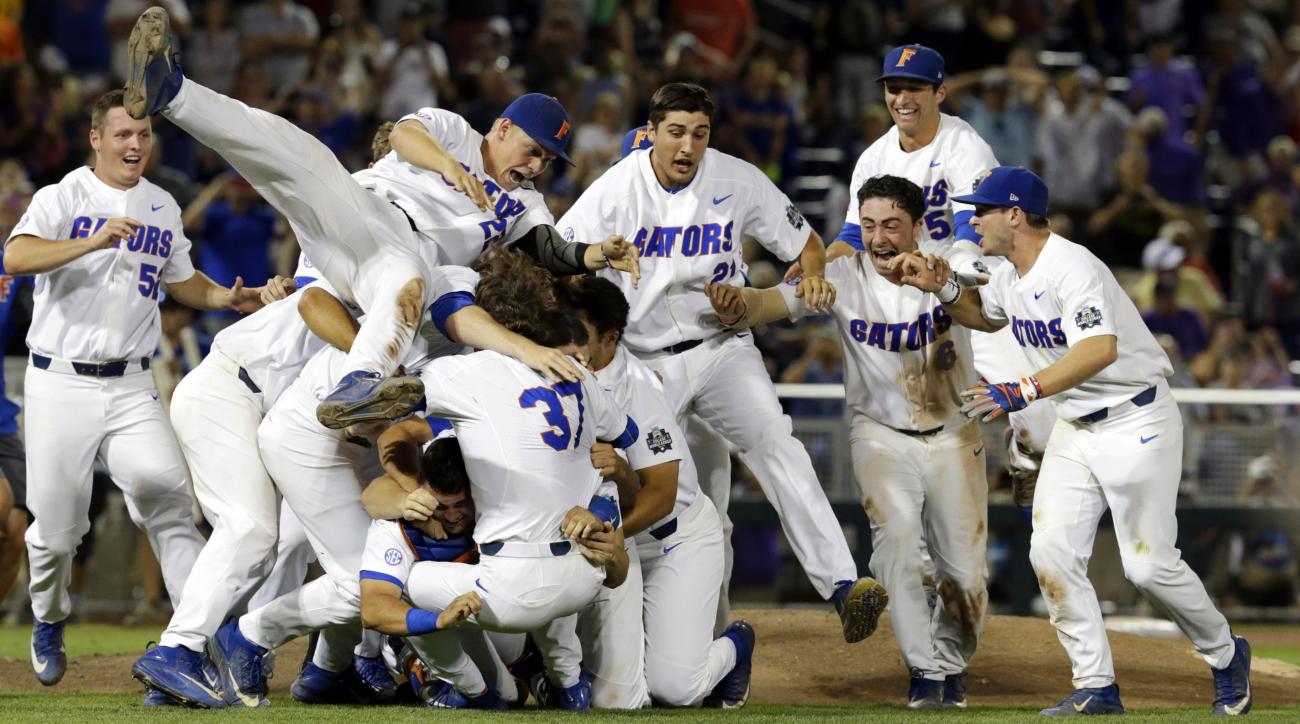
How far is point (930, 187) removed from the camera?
8.00m

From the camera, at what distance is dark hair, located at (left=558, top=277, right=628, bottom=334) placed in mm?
6461

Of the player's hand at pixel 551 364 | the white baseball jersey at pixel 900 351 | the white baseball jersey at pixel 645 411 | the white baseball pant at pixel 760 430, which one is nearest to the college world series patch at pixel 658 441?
the white baseball jersey at pixel 645 411

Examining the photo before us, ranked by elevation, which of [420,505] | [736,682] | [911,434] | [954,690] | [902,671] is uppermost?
[420,505]

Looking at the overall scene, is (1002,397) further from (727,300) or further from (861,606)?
(727,300)

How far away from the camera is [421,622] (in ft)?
19.3

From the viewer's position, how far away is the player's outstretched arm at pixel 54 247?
7047 millimetres

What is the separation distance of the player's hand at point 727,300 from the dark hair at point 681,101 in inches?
31.3

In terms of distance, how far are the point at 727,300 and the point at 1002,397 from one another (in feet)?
4.32

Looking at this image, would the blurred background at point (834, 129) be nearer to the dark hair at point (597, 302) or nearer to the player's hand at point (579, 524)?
the dark hair at point (597, 302)

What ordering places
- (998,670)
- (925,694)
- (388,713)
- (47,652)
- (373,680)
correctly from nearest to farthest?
1. (388,713)
2. (373,680)
3. (925,694)
4. (47,652)
5. (998,670)

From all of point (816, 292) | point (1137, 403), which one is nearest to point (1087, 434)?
point (1137, 403)

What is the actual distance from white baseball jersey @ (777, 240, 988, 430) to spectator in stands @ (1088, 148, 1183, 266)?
704cm

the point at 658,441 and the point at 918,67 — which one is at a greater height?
the point at 918,67

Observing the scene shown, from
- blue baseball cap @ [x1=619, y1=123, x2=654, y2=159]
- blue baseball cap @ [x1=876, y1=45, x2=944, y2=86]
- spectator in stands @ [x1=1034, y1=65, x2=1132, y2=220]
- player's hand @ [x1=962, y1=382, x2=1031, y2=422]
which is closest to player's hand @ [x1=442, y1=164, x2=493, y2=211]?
blue baseball cap @ [x1=619, y1=123, x2=654, y2=159]
